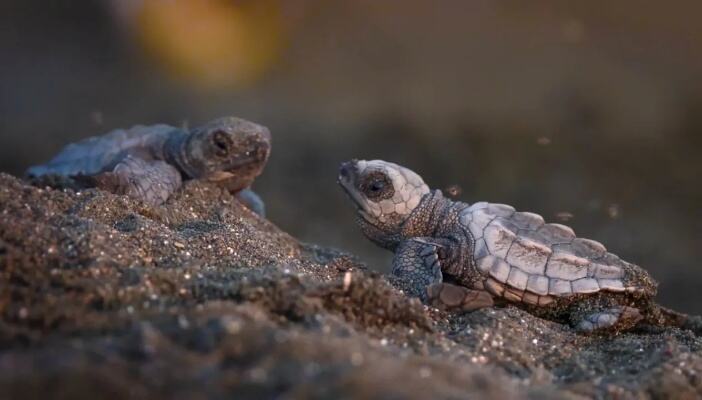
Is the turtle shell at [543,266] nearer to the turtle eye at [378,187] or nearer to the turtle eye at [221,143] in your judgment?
the turtle eye at [378,187]

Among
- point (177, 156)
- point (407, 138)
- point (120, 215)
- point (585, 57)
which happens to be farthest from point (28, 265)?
point (585, 57)

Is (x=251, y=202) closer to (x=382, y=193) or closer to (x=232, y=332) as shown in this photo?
(x=382, y=193)

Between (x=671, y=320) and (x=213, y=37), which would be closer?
(x=671, y=320)

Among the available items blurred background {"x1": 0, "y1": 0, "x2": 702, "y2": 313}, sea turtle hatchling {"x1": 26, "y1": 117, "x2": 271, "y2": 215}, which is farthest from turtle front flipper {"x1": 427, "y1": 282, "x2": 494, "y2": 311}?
blurred background {"x1": 0, "y1": 0, "x2": 702, "y2": 313}

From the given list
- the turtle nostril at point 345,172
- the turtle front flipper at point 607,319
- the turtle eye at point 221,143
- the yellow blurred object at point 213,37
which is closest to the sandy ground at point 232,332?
the turtle front flipper at point 607,319

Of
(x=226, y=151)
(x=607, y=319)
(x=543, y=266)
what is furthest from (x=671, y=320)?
(x=226, y=151)

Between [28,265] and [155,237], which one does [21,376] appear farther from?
[155,237]
